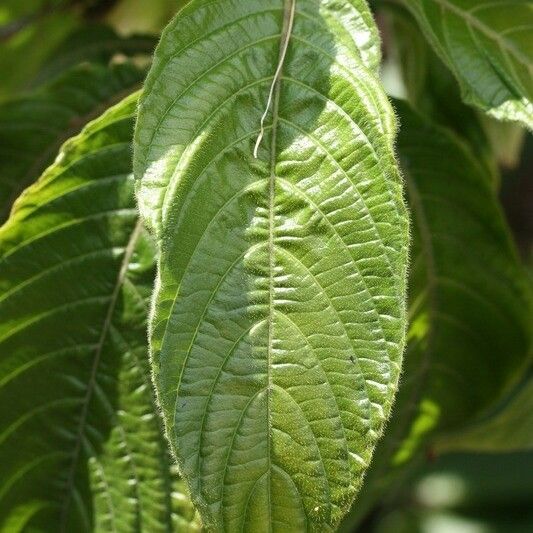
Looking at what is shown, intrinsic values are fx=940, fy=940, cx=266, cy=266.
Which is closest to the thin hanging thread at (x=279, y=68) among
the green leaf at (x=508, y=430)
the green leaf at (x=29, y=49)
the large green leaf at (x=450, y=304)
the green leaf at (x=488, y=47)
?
the green leaf at (x=488, y=47)

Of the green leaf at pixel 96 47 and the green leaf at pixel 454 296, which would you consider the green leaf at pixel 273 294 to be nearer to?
the green leaf at pixel 454 296

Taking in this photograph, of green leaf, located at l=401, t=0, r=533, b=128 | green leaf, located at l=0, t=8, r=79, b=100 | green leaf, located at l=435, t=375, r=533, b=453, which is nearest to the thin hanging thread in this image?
green leaf, located at l=401, t=0, r=533, b=128

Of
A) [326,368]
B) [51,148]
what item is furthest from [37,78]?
[326,368]

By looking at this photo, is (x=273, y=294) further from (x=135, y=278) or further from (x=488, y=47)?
(x=488, y=47)

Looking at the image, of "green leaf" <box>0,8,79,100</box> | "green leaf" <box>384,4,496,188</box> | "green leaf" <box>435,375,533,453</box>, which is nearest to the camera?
"green leaf" <box>384,4,496,188</box>

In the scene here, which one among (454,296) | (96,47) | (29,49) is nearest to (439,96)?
(454,296)

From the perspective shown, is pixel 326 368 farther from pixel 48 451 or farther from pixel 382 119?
pixel 48 451

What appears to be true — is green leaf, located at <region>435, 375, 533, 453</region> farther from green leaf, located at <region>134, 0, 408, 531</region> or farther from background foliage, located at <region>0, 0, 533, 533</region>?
green leaf, located at <region>134, 0, 408, 531</region>
